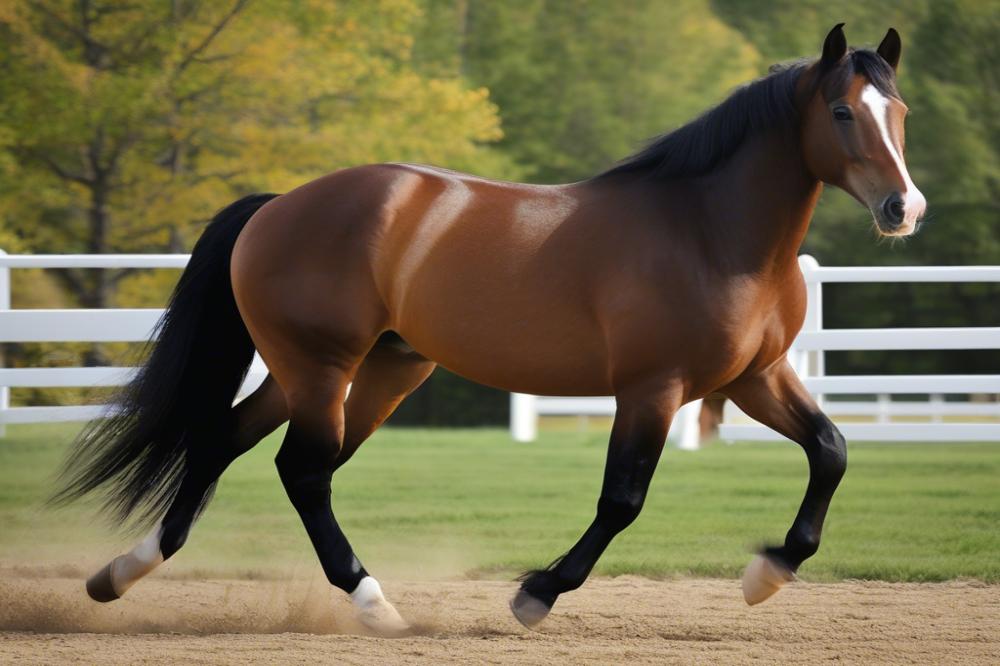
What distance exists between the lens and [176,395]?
17.3ft

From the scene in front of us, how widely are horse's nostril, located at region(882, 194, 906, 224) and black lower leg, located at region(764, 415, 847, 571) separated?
36.4 inches

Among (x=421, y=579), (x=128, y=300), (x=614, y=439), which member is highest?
(x=614, y=439)

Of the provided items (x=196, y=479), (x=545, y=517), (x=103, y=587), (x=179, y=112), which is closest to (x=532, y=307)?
(x=196, y=479)

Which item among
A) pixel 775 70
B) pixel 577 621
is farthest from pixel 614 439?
pixel 775 70

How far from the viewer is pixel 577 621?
5039mm

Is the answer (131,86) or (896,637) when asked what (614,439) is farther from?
(131,86)

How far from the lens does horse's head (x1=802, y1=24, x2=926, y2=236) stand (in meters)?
4.09

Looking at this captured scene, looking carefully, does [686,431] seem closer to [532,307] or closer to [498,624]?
[498,624]

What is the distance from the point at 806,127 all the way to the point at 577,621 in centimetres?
196

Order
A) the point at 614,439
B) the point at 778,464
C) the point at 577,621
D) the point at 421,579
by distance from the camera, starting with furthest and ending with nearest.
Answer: the point at 778,464 < the point at 421,579 < the point at 577,621 < the point at 614,439

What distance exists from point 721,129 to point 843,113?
0.49 meters

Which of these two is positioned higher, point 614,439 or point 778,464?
point 614,439

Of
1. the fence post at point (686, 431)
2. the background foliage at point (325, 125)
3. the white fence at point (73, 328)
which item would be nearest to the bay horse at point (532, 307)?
the white fence at point (73, 328)

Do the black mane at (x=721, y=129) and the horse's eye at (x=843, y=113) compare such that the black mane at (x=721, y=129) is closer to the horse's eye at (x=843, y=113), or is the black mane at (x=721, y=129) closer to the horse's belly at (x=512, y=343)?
the horse's eye at (x=843, y=113)
